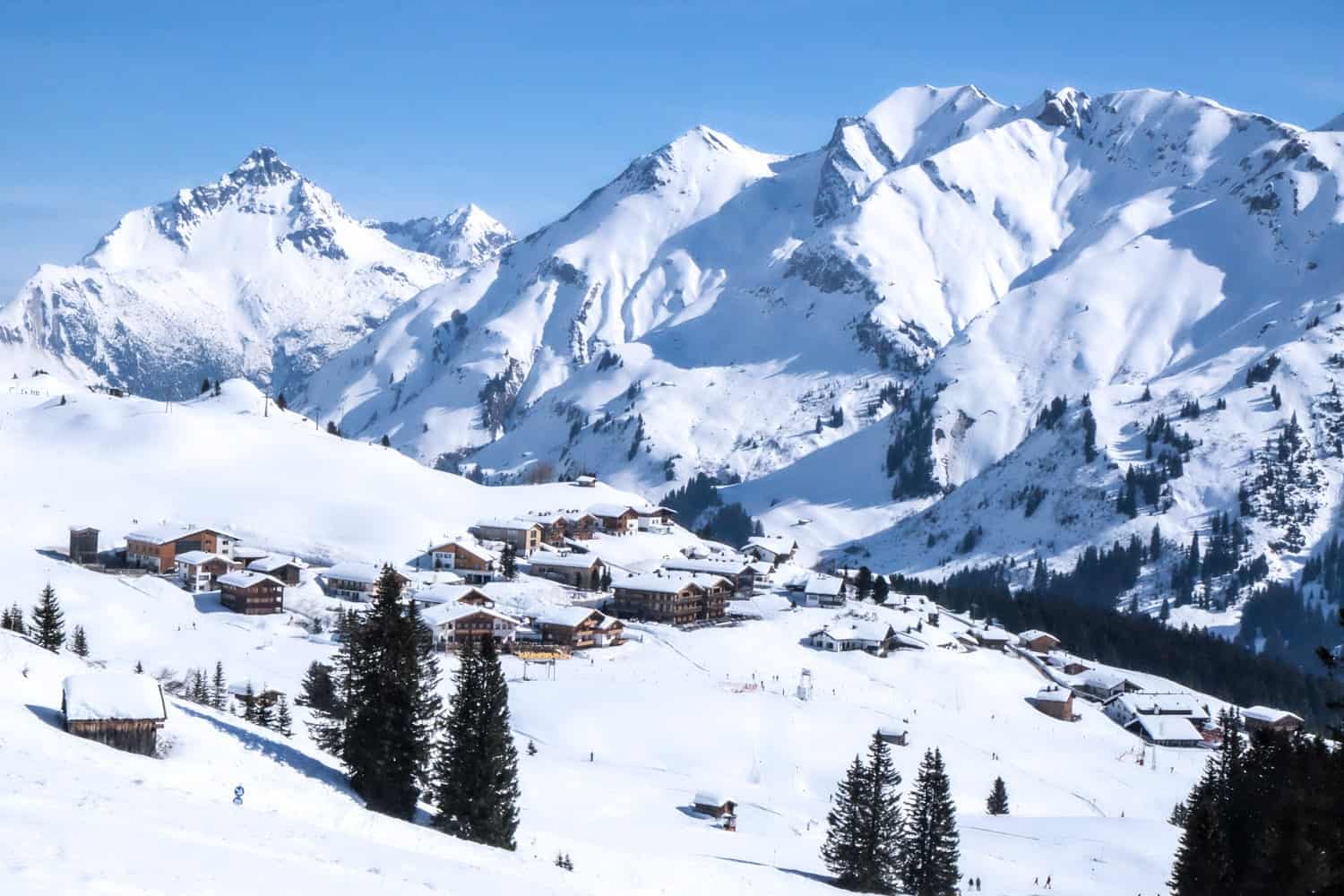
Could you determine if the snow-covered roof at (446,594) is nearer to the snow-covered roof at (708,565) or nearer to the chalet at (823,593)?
the snow-covered roof at (708,565)

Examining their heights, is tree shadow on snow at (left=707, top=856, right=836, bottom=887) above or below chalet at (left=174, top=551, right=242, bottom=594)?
below

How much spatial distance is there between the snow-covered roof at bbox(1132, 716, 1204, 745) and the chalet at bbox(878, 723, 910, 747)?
29973 mm

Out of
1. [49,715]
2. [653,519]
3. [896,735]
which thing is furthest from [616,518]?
[49,715]

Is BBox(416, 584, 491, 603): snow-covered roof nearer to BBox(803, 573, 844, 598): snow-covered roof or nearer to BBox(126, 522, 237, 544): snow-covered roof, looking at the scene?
BBox(126, 522, 237, 544): snow-covered roof

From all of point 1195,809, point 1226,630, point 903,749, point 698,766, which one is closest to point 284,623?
point 698,766

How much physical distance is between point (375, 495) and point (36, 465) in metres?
33.9

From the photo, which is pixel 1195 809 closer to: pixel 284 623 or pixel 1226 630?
pixel 284 623

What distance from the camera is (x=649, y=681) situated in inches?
3378

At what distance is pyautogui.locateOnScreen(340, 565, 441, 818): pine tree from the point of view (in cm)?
3741

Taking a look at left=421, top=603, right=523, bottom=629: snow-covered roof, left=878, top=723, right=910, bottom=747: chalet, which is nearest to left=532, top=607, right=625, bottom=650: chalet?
left=421, top=603, right=523, bottom=629: snow-covered roof

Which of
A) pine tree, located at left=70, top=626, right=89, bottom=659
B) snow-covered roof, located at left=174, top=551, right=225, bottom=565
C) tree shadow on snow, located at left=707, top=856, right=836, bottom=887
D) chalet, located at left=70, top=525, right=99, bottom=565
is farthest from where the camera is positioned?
chalet, located at left=70, top=525, right=99, bottom=565

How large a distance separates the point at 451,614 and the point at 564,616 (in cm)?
906

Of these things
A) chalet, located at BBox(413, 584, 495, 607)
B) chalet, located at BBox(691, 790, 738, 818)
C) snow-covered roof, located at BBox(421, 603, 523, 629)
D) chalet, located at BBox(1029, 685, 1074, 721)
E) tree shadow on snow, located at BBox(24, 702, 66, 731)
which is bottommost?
chalet, located at BBox(691, 790, 738, 818)

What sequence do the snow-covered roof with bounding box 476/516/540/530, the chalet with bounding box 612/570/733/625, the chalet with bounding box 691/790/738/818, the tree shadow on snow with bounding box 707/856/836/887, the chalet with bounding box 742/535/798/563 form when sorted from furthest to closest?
the chalet with bounding box 742/535/798/563
the snow-covered roof with bounding box 476/516/540/530
the chalet with bounding box 612/570/733/625
the chalet with bounding box 691/790/738/818
the tree shadow on snow with bounding box 707/856/836/887
